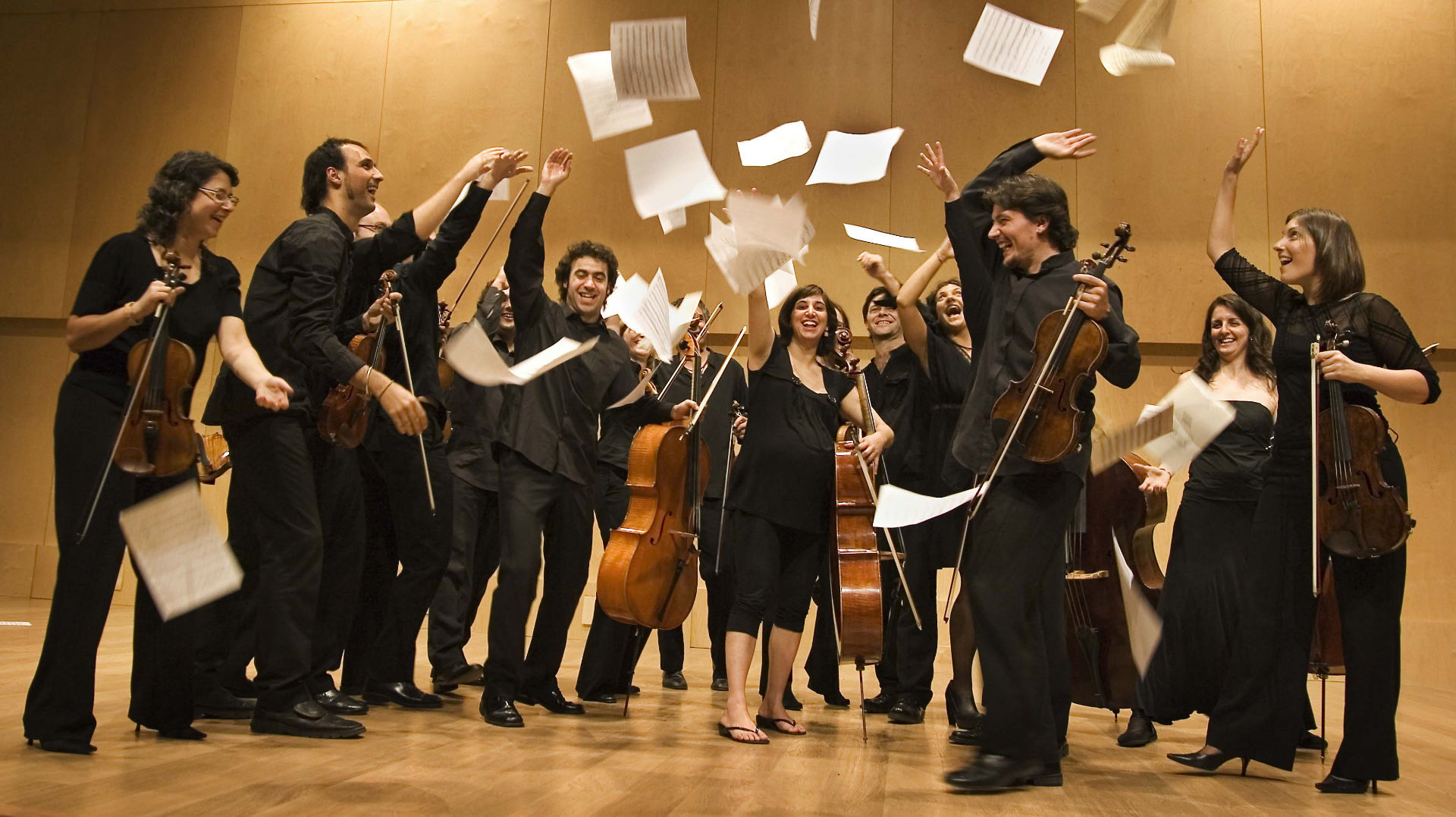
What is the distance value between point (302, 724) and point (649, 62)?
182 centimetres

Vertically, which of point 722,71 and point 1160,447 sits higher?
point 722,71

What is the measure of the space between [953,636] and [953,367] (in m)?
0.85

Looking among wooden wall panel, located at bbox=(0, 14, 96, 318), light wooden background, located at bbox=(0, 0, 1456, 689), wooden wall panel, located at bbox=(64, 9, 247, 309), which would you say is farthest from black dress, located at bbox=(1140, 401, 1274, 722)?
wooden wall panel, located at bbox=(0, 14, 96, 318)

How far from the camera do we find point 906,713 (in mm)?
3393

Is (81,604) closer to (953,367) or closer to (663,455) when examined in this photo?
(663,455)

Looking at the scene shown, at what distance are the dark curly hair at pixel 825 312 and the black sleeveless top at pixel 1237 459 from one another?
1.18 metres

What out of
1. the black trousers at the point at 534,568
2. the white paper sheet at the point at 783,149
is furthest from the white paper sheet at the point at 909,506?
the white paper sheet at the point at 783,149

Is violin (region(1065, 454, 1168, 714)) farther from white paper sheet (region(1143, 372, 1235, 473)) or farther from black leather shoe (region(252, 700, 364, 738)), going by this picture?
black leather shoe (region(252, 700, 364, 738))

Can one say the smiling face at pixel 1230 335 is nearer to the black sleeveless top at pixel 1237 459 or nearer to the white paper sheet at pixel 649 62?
the black sleeveless top at pixel 1237 459

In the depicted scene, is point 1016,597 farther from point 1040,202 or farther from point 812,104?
point 812,104

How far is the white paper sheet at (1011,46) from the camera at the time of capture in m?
2.72

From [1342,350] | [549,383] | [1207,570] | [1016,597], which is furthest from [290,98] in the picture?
[1342,350]

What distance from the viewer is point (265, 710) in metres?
2.54

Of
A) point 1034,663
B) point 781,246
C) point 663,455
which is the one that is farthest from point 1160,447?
point 663,455
